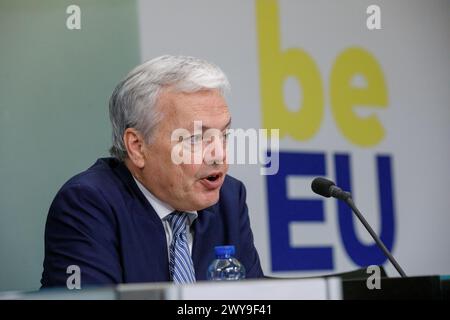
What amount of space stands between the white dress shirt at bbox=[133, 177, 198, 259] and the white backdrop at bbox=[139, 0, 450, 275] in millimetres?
560

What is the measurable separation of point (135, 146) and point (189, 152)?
142mm

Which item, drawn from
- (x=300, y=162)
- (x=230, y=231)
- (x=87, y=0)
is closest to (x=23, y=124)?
(x=87, y=0)

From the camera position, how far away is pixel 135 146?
6.29 ft

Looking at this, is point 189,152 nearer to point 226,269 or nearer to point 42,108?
point 226,269

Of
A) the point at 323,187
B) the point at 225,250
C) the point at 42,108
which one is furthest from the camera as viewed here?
the point at 42,108

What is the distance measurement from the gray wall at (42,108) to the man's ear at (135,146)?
37cm

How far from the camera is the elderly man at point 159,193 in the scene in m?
1.71

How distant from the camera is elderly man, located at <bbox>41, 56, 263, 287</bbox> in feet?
5.62

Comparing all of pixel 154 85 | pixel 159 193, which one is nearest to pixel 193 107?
pixel 154 85

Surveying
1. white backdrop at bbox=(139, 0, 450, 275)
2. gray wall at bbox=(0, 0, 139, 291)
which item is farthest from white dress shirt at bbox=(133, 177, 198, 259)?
white backdrop at bbox=(139, 0, 450, 275)

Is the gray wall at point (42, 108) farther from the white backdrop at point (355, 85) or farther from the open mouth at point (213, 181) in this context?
the open mouth at point (213, 181)

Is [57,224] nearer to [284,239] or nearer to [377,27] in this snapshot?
[284,239]

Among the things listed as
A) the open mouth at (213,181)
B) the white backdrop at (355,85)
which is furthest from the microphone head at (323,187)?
the white backdrop at (355,85)
